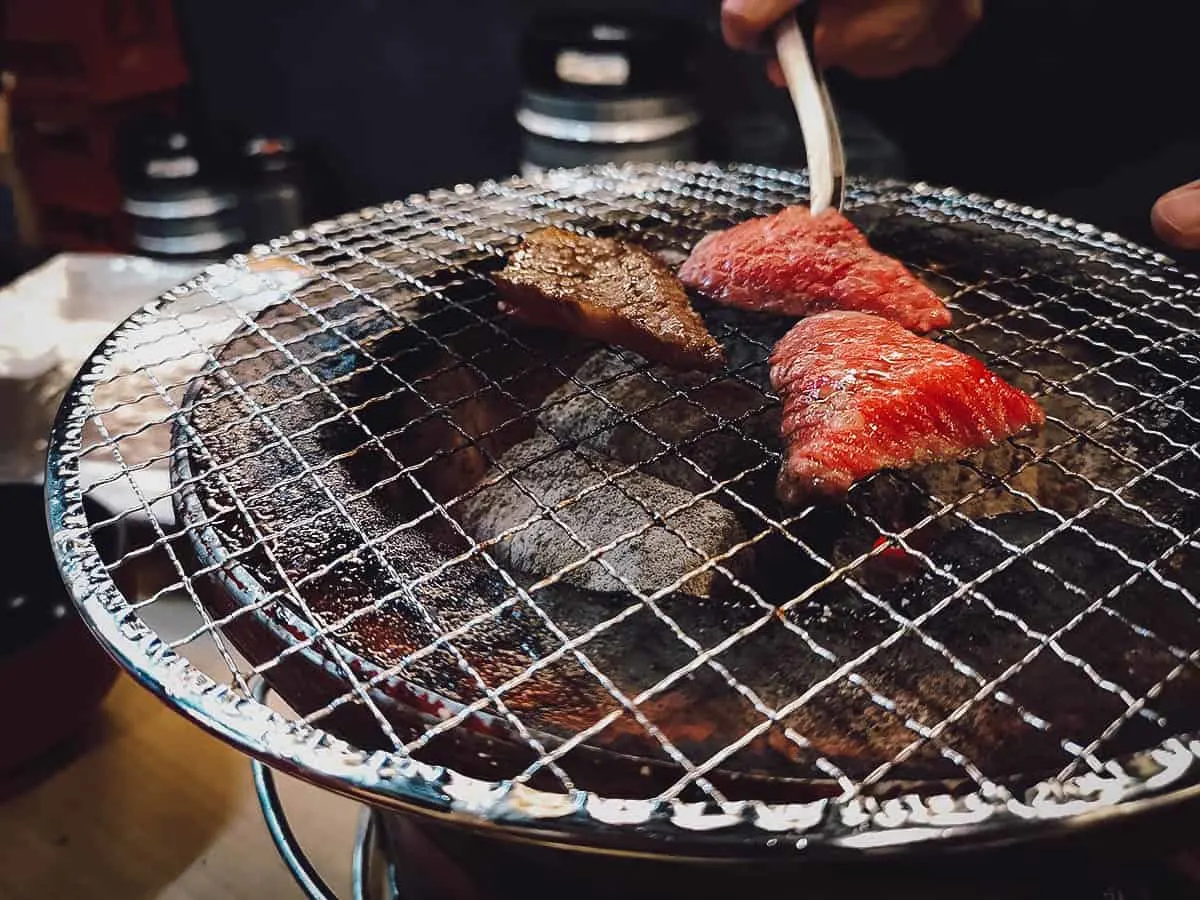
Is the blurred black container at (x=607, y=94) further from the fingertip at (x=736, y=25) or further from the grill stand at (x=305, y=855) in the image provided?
the grill stand at (x=305, y=855)

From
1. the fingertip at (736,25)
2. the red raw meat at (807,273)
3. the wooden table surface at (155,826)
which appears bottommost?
the wooden table surface at (155,826)

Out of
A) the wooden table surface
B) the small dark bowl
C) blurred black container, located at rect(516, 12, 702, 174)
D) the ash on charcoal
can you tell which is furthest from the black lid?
the wooden table surface

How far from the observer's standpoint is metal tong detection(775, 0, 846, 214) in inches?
92.7

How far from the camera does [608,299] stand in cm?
204

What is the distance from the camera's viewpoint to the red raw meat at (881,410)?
1.63 m

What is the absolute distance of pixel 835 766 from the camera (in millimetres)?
1146

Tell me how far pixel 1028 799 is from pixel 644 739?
0.42 m

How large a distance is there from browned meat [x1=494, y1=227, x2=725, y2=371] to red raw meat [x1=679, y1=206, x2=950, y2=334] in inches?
4.8

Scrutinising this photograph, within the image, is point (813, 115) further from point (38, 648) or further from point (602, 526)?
point (38, 648)

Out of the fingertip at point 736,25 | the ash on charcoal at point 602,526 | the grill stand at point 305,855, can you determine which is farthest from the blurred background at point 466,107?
the grill stand at point 305,855

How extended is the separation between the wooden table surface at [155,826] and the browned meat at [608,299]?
57.4 inches

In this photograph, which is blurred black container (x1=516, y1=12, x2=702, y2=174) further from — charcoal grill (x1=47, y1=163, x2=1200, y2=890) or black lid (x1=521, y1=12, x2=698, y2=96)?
charcoal grill (x1=47, y1=163, x2=1200, y2=890)

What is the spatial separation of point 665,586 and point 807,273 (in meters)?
0.92

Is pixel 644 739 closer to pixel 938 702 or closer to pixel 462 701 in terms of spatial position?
pixel 462 701
